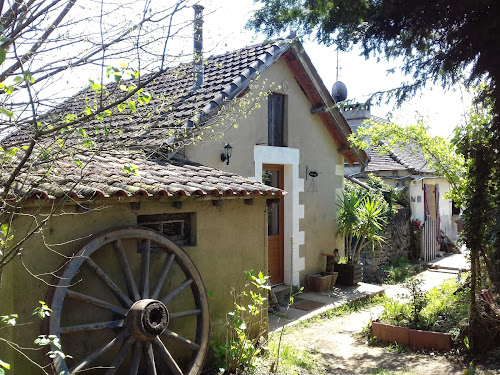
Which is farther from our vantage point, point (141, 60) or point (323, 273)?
point (323, 273)

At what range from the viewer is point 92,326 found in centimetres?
450

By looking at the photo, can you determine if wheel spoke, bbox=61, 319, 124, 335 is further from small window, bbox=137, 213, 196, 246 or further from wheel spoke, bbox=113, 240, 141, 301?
small window, bbox=137, 213, 196, 246

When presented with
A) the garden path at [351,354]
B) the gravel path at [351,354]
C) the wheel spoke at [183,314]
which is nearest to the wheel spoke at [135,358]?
the wheel spoke at [183,314]

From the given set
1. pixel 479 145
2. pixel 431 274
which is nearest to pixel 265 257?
pixel 479 145

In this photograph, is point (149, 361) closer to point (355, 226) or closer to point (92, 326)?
point (92, 326)

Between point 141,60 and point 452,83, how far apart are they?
329 centimetres

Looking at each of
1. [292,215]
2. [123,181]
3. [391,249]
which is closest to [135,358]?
[123,181]

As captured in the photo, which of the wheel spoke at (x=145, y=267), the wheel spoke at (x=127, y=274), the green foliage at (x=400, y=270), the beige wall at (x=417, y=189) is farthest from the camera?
the beige wall at (x=417, y=189)

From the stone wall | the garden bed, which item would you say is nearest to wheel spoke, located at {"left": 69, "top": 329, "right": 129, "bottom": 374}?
the garden bed

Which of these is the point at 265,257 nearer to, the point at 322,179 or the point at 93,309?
the point at 93,309

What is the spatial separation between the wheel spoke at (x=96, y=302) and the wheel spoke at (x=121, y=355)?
28cm

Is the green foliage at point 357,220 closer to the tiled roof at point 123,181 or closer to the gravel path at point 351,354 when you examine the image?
the gravel path at point 351,354

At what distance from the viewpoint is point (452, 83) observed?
16.2 feet

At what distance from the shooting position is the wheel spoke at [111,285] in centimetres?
468
